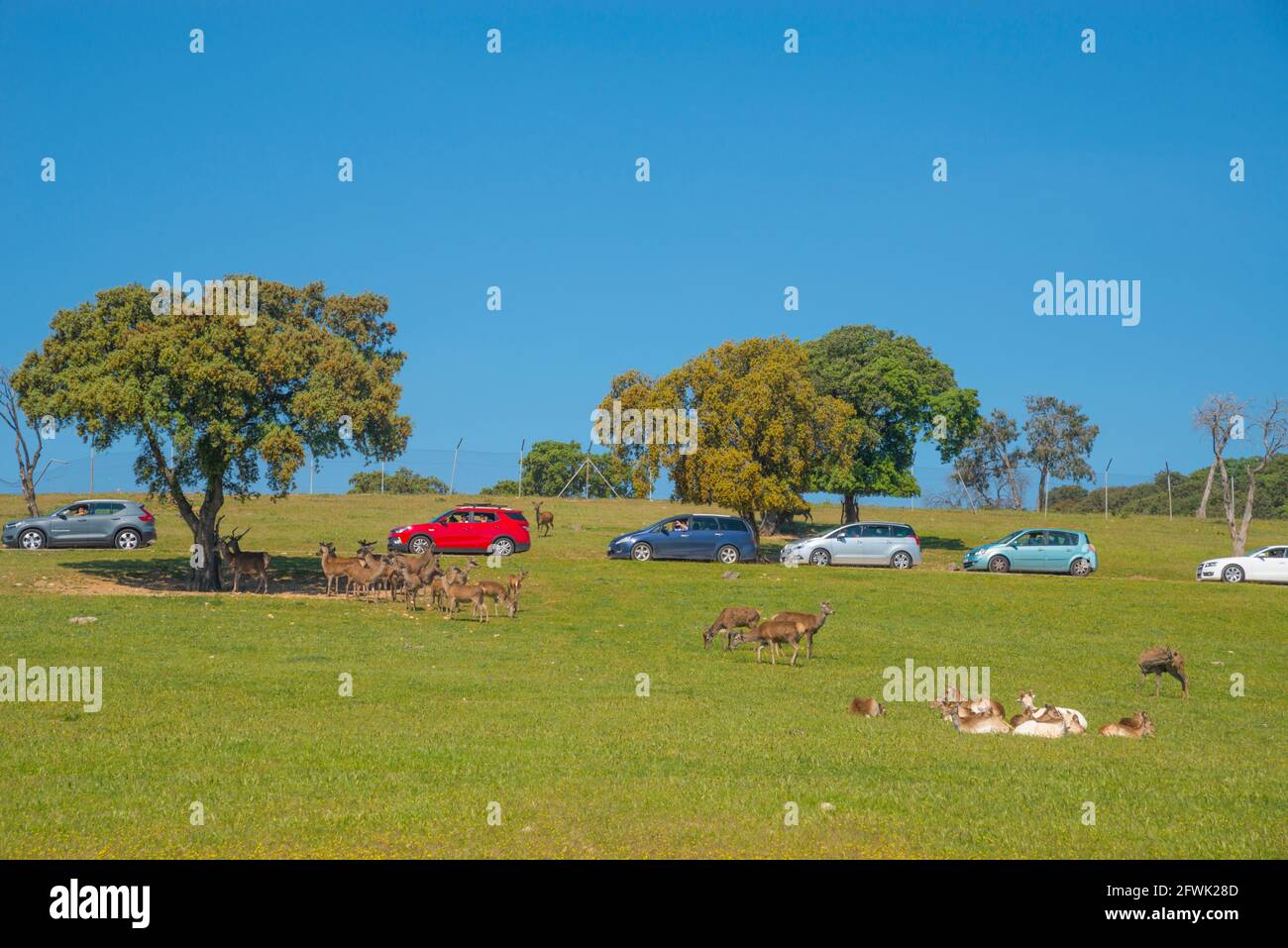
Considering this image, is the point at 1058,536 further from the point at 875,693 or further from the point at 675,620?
the point at 875,693

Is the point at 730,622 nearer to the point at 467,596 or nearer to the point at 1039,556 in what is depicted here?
the point at 467,596

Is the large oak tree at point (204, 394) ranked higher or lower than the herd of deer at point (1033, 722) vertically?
higher

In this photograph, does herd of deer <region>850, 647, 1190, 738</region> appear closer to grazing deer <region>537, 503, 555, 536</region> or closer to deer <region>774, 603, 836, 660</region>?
deer <region>774, 603, 836, 660</region>

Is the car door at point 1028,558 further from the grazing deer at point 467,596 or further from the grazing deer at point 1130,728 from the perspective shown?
the grazing deer at point 1130,728

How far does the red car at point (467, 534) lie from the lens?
41.9m

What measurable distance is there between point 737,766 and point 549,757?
2.04 meters

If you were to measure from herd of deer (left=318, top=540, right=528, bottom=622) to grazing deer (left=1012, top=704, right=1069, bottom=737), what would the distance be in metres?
15.4

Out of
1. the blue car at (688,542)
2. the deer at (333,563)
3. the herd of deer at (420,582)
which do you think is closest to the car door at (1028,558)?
the blue car at (688,542)

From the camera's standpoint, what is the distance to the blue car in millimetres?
41844

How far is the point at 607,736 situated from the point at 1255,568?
35.4 m

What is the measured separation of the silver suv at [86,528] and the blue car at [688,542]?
19.3 metres

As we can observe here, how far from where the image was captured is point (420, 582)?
29.6 m

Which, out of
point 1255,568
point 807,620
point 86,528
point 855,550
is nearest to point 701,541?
point 855,550
